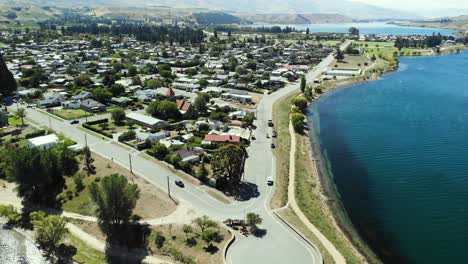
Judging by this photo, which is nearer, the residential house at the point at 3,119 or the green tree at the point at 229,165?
the green tree at the point at 229,165

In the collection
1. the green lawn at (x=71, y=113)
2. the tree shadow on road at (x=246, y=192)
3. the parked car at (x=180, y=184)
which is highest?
the green lawn at (x=71, y=113)

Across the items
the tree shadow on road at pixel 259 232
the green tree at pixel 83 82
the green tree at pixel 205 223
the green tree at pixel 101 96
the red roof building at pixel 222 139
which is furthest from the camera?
the green tree at pixel 83 82

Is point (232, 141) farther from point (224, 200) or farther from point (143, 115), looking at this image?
point (143, 115)

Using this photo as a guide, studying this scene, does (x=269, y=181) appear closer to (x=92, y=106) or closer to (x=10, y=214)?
(x=10, y=214)

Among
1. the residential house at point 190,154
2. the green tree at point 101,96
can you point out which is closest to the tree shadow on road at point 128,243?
the residential house at point 190,154

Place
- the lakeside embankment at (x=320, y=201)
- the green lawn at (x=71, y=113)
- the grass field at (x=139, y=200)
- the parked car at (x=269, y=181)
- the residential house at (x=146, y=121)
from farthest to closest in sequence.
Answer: the green lawn at (x=71, y=113) → the residential house at (x=146, y=121) → the parked car at (x=269, y=181) → the grass field at (x=139, y=200) → the lakeside embankment at (x=320, y=201)

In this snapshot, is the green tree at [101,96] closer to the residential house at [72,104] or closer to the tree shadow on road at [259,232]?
the residential house at [72,104]

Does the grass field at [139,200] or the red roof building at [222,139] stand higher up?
the red roof building at [222,139]
